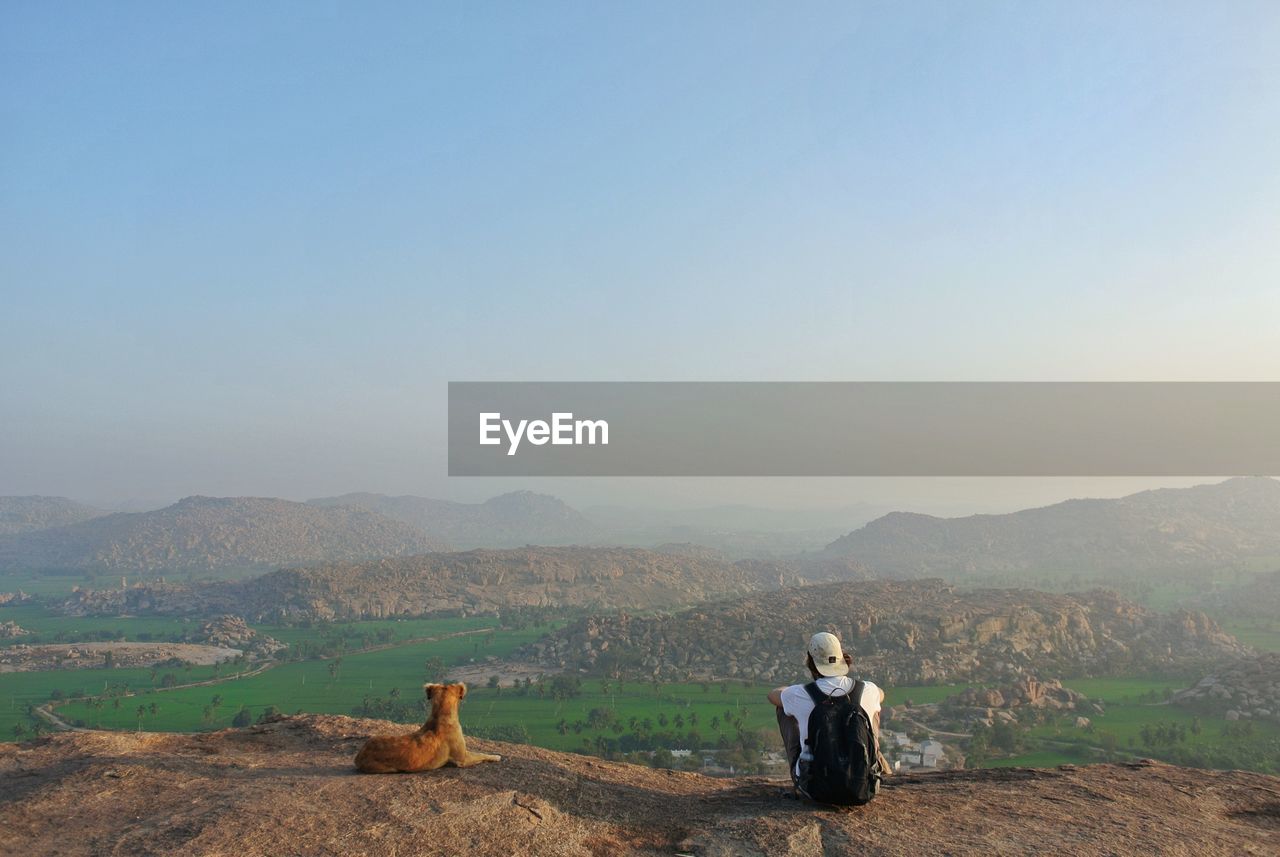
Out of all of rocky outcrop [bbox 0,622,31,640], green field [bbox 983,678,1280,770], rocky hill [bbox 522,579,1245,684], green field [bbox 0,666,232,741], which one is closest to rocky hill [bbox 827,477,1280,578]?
rocky hill [bbox 522,579,1245,684]

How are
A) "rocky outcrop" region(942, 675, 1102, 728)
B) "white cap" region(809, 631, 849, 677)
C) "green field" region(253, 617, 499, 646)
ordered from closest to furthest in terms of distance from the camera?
"white cap" region(809, 631, 849, 677) → "rocky outcrop" region(942, 675, 1102, 728) → "green field" region(253, 617, 499, 646)

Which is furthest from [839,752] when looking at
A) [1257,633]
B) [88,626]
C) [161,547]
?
[161,547]

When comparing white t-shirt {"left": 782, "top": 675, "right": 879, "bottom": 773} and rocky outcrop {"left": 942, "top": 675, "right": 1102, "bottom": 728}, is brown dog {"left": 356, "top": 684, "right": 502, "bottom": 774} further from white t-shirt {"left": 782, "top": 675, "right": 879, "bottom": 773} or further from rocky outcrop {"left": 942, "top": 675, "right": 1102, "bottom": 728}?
rocky outcrop {"left": 942, "top": 675, "right": 1102, "bottom": 728}

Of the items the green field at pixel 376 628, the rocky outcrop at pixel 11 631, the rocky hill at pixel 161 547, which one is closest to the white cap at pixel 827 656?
the green field at pixel 376 628

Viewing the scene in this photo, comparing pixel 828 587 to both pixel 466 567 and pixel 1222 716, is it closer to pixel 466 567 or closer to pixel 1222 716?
pixel 1222 716

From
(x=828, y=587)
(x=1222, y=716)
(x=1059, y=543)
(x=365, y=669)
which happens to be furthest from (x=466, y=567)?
(x=1059, y=543)

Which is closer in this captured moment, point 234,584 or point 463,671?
point 463,671

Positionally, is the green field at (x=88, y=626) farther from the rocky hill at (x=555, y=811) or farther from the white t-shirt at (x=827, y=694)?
the white t-shirt at (x=827, y=694)
